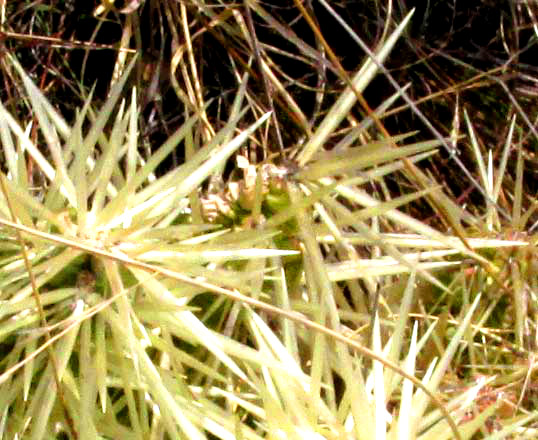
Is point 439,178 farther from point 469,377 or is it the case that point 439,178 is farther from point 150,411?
point 150,411

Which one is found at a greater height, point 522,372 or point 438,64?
point 438,64

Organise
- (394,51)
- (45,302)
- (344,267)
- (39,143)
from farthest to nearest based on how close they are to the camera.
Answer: (394,51)
(39,143)
(344,267)
(45,302)

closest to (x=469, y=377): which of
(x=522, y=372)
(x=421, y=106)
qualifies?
(x=522, y=372)

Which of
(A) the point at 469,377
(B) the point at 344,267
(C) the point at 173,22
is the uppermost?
(C) the point at 173,22

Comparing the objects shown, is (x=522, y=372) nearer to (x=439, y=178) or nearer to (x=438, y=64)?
(x=439, y=178)

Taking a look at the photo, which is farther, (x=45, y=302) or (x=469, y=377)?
(x=469, y=377)

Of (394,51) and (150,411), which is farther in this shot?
(394,51)

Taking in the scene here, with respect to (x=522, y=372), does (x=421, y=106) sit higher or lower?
higher

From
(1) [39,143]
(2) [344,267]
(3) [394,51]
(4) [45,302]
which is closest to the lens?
(4) [45,302]

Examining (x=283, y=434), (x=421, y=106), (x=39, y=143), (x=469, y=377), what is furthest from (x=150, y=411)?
(x=421, y=106)
